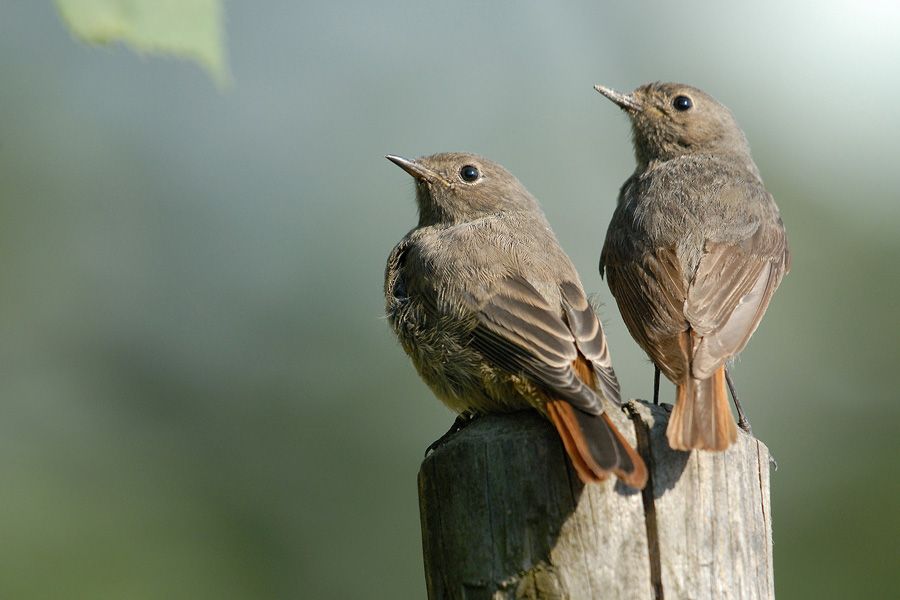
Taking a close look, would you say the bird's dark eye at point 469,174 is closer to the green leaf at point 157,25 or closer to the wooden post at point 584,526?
the wooden post at point 584,526

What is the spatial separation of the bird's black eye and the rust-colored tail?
3291mm

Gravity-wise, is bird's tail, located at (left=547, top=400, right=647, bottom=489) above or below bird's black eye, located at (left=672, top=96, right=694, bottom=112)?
below

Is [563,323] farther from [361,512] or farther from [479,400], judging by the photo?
[361,512]

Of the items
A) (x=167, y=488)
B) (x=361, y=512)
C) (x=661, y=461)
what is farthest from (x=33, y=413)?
(x=661, y=461)

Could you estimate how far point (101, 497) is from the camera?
28.1ft

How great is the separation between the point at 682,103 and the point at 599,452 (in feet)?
13.7

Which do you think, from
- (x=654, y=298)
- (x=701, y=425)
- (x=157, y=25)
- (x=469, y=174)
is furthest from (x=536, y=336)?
(x=157, y=25)

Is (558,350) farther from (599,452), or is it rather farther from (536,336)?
(599,452)

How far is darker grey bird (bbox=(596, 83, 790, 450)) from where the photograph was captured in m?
4.64

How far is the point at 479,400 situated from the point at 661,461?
139cm

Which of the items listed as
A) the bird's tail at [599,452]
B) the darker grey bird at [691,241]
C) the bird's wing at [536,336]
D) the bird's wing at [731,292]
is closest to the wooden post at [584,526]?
the bird's tail at [599,452]

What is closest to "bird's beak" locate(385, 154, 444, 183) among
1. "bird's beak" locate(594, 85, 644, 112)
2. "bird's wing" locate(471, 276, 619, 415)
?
"bird's beak" locate(594, 85, 644, 112)

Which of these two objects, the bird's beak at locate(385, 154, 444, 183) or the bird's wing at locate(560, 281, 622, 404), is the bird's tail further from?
the bird's beak at locate(385, 154, 444, 183)

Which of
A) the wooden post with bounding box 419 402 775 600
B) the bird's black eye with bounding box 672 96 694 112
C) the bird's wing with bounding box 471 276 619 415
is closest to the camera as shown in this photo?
the wooden post with bounding box 419 402 775 600
